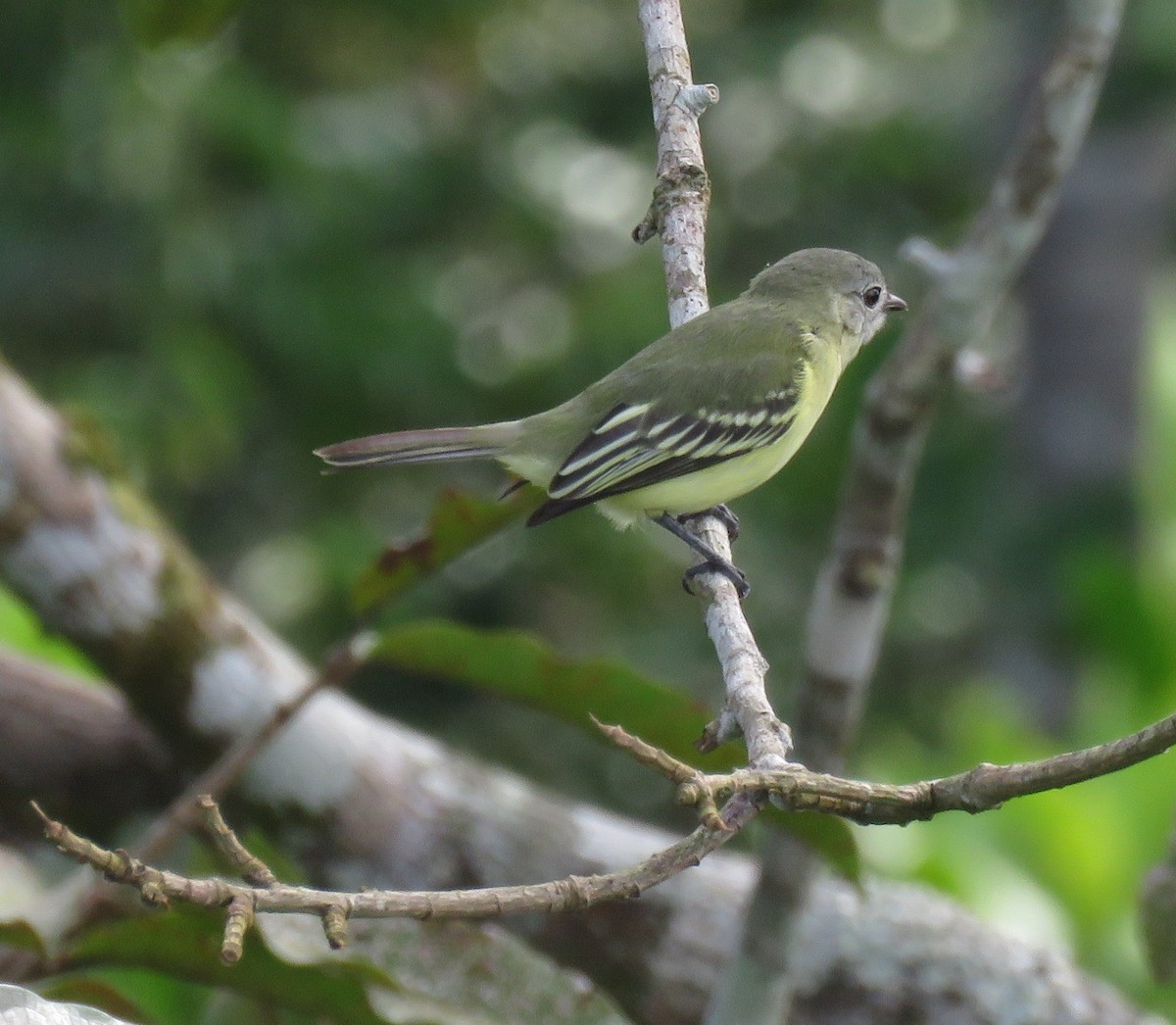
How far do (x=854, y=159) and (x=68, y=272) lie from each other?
4892 mm

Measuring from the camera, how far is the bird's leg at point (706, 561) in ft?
9.82

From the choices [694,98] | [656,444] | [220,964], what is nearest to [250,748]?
[220,964]

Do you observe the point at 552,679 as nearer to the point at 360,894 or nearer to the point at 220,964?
the point at 220,964

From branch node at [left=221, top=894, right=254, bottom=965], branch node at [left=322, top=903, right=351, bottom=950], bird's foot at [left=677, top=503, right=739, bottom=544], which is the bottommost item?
branch node at [left=221, top=894, right=254, bottom=965]

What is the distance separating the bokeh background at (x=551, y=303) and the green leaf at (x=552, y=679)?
2554mm

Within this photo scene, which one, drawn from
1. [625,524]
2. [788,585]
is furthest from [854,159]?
[625,524]

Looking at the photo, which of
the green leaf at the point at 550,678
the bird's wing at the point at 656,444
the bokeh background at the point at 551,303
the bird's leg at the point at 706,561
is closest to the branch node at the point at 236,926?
the bird's leg at the point at 706,561

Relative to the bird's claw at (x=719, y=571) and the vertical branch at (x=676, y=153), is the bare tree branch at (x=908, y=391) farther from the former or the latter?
the vertical branch at (x=676, y=153)

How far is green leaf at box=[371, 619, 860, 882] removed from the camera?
2988 mm

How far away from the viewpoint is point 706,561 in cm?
310

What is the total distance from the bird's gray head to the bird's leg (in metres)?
0.69

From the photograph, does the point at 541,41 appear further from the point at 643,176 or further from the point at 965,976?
the point at 965,976

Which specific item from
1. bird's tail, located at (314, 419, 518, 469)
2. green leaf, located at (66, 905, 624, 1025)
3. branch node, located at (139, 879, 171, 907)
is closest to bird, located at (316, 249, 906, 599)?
bird's tail, located at (314, 419, 518, 469)

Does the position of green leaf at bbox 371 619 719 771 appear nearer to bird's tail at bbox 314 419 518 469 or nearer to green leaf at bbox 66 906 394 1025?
bird's tail at bbox 314 419 518 469
